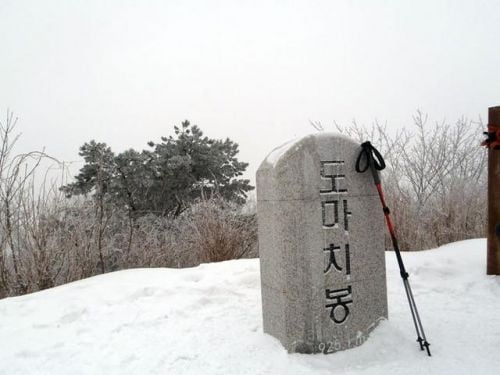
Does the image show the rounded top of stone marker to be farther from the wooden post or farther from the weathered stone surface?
the wooden post

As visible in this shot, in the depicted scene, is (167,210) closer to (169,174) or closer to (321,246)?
(169,174)

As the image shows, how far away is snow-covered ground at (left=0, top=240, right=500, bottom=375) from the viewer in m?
2.16

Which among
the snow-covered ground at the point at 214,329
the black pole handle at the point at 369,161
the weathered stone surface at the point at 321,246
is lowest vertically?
the snow-covered ground at the point at 214,329

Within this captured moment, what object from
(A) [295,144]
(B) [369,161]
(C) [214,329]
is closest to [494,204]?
(B) [369,161]

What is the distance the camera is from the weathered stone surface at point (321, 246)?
225 cm

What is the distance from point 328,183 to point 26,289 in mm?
4611

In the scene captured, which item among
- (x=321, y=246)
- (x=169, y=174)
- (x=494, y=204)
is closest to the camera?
(x=321, y=246)

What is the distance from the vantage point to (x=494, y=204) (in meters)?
3.42

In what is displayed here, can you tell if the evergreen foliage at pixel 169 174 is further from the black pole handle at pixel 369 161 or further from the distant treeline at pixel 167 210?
the black pole handle at pixel 369 161

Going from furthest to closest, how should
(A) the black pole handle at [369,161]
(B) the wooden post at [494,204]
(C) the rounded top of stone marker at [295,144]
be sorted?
(B) the wooden post at [494,204] → (A) the black pole handle at [369,161] → (C) the rounded top of stone marker at [295,144]

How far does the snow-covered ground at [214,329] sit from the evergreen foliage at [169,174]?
8026mm

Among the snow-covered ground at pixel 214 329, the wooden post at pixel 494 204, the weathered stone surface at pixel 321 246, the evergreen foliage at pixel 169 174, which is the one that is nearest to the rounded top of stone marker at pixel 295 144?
the weathered stone surface at pixel 321 246

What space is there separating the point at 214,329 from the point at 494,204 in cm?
305

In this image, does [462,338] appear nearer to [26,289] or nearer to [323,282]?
[323,282]
